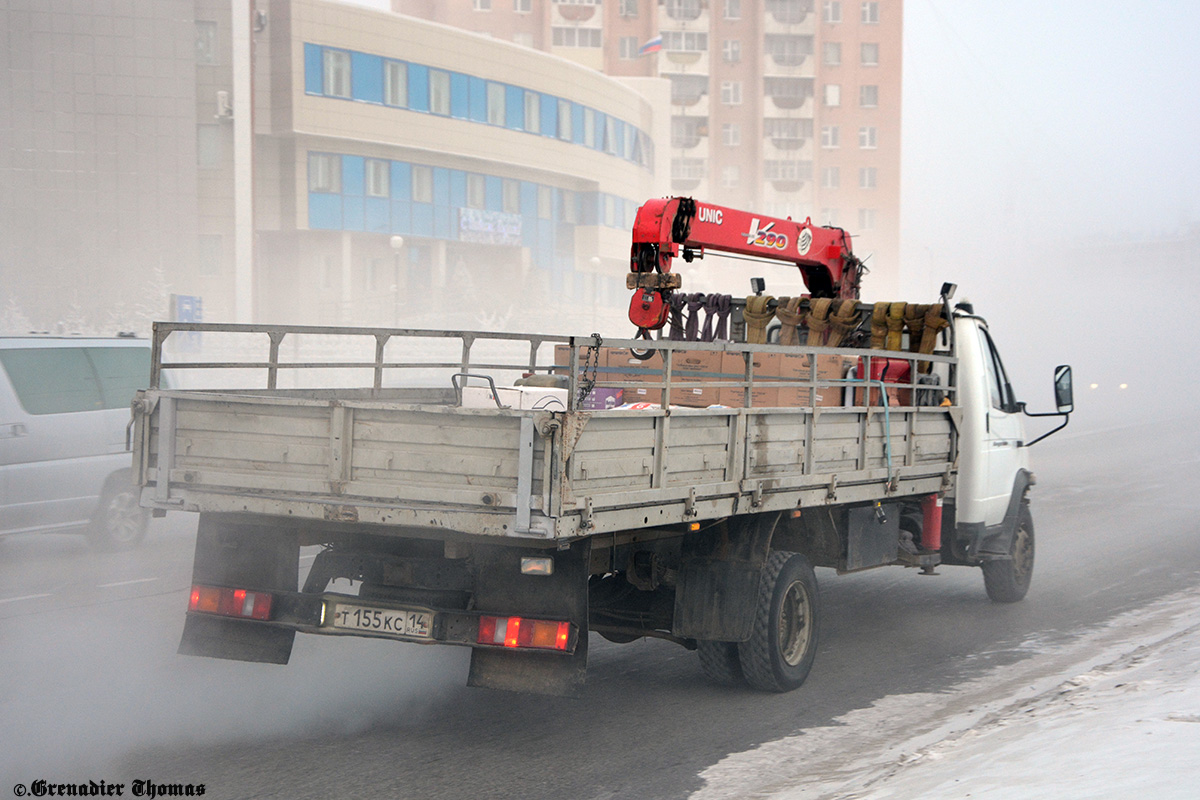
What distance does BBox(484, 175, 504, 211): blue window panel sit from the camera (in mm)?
52156

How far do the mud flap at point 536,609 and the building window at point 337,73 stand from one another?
42.9 meters

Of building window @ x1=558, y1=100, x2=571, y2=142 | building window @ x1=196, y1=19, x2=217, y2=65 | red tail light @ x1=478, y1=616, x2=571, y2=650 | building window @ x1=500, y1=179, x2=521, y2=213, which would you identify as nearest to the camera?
red tail light @ x1=478, y1=616, x2=571, y2=650

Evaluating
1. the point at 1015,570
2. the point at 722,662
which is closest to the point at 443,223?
the point at 1015,570

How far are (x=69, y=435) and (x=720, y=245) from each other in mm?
6014

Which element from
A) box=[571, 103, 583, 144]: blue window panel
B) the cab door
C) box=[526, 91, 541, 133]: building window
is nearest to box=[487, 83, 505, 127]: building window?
box=[526, 91, 541, 133]: building window

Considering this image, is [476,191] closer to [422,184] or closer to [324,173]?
[422,184]

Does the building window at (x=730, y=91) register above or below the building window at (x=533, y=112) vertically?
above

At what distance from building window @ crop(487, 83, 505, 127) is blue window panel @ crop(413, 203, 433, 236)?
486cm

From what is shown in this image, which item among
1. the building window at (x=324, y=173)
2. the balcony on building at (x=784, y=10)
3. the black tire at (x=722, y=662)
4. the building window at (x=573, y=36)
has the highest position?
the balcony on building at (x=784, y=10)

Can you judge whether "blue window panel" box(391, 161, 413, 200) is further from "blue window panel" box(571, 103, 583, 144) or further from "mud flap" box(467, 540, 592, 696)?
"mud flap" box(467, 540, 592, 696)

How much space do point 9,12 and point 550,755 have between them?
1574 inches

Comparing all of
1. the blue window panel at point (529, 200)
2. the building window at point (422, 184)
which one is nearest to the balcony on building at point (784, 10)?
the blue window panel at point (529, 200)

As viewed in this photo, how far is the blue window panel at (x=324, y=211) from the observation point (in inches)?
1802

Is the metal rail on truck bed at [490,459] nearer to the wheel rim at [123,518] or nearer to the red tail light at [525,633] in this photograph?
the red tail light at [525,633]
